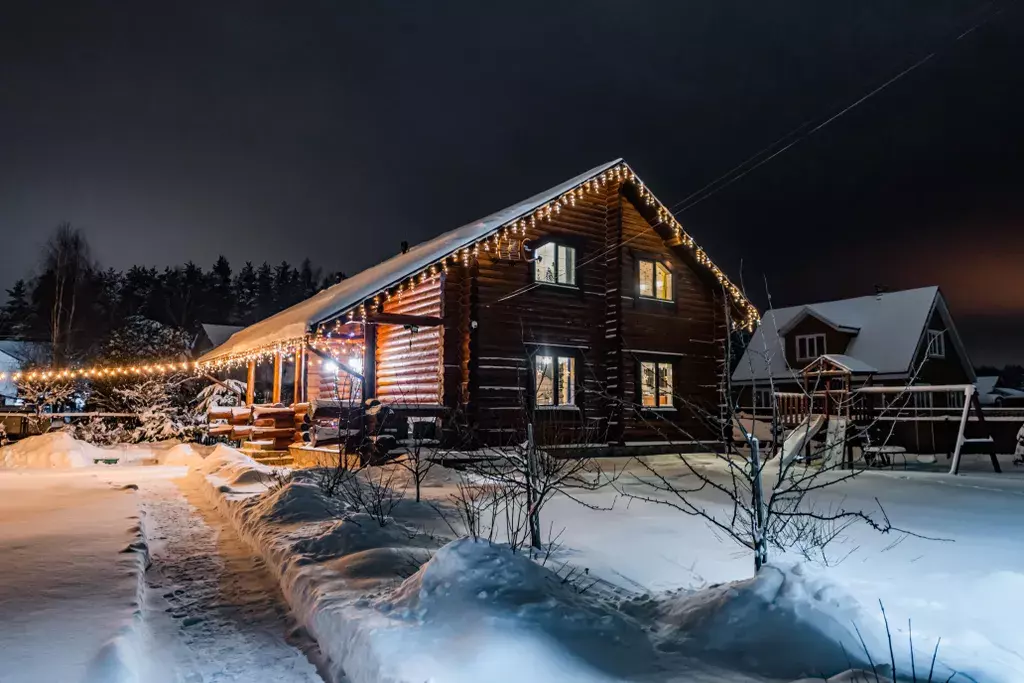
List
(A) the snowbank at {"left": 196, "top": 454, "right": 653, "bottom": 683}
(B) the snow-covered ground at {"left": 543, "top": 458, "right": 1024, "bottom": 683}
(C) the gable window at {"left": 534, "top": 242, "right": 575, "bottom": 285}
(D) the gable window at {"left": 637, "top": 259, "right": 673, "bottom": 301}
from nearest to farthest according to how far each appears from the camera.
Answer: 1. (A) the snowbank at {"left": 196, "top": 454, "right": 653, "bottom": 683}
2. (B) the snow-covered ground at {"left": 543, "top": 458, "right": 1024, "bottom": 683}
3. (C) the gable window at {"left": 534, "top": 242, "right": 575, "bottom": 285}
4. (D) the gable window at {"left": 637, "top": 259, "right": 673, "bottom": 301}

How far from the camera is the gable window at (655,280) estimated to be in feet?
64.0

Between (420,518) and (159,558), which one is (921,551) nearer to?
(420,518)

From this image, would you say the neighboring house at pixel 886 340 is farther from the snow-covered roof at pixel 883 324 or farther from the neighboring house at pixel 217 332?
the neighboring house at pixel 217 332

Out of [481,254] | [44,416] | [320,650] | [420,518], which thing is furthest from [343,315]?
[44,416]

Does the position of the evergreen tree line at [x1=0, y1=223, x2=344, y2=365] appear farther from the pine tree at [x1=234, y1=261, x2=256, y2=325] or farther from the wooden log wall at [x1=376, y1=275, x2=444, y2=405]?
the wooden log wall at [x1=376, y1=275, x2=444, y2=405]

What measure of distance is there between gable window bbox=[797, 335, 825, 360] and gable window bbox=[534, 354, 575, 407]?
20.4m

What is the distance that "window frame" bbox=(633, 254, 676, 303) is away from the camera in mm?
19141

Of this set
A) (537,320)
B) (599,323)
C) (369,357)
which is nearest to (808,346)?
(599,323)

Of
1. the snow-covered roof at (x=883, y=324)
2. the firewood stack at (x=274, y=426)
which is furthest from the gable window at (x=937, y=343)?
the firewood stack at (x=274, y=426)

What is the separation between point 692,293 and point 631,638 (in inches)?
680

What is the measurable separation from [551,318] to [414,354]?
3848mm

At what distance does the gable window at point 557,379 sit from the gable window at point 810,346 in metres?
20.4

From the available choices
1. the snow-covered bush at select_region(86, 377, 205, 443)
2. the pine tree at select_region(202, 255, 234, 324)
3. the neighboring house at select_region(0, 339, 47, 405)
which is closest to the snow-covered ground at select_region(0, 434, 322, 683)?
the snow-covered bush at select_region(86, 377, 205, 443)

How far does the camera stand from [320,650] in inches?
175
